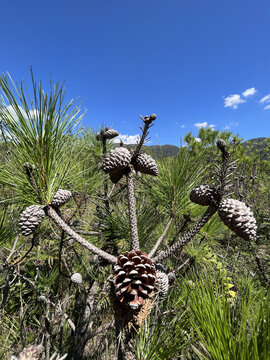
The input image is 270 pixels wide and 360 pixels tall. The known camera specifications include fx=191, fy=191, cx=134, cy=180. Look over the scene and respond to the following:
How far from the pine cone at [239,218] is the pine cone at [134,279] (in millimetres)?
281

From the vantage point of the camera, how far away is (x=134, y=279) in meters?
0.57

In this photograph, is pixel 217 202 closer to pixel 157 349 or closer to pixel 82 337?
pixel 157 349

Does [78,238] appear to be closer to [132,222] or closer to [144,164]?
[132,222]

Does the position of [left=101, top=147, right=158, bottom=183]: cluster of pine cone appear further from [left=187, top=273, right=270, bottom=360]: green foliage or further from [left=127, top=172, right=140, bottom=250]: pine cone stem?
[left=187, top=273, right=270, bottom=360]: green foliage

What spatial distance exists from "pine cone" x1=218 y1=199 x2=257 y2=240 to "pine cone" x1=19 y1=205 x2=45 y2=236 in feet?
2.00

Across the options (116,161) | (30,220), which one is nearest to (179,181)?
(116,161)

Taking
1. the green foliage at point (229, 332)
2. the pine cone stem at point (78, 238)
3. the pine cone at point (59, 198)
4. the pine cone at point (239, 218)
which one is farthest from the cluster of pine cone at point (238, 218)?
the pine cone at point (59, 198)

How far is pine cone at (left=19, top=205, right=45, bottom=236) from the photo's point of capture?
2.15ft

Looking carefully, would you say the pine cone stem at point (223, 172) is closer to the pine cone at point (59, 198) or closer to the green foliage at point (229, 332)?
the green foliage at point (229, 332)

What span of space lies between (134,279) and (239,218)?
0.36m

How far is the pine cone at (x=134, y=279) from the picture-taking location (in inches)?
21.7

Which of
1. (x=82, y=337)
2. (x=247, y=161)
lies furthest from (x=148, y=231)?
(x=247, y=161)

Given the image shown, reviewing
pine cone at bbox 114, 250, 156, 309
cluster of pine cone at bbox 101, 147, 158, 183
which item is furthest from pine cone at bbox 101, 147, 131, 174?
pine cone at bbox 114, 250, 156, 309

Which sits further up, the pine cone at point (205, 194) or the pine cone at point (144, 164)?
the pine cone at point (144, 164)
